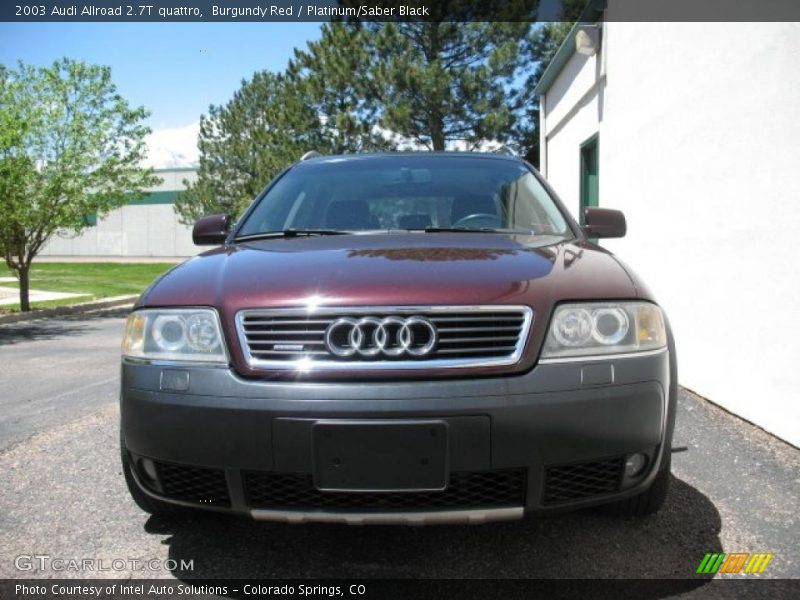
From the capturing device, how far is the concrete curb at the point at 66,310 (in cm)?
1166

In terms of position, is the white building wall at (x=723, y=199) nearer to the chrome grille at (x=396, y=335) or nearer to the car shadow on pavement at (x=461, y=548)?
the car shadow on pavement at (x=461, y=548)

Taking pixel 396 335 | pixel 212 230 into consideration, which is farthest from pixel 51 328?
pixel 396 335

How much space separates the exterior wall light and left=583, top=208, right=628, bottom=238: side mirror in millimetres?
5812

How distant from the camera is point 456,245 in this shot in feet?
9.04

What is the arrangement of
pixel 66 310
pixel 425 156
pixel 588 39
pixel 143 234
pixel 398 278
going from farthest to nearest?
pixel 143 234 < pixel 66 310 < pixel 588 39 < pixel 425 156 < pixel 398 278

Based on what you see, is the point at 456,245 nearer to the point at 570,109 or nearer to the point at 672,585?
the point at 672,585

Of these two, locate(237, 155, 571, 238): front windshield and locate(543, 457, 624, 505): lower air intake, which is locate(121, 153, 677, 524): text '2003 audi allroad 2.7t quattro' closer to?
locate(543, 457, 624, 505): lower air intake

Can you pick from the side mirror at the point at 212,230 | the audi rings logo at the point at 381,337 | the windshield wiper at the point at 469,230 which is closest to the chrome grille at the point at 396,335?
the audi rings logo at the point at 381,337

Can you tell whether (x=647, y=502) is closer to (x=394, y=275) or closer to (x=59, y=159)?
(x=394, y=275)

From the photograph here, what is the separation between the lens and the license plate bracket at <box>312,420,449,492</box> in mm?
2080

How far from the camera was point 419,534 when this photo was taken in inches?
113

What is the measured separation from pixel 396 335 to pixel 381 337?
46 millimetres

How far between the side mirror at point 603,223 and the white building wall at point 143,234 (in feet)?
161

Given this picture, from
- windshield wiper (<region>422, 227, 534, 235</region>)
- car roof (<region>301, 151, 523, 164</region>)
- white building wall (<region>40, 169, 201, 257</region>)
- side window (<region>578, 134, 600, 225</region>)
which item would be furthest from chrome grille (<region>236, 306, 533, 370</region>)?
white building wall (<region>40, 169, 201, 257</region>)
